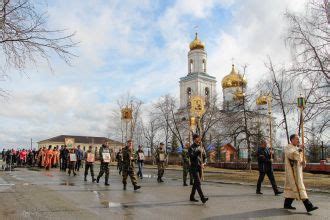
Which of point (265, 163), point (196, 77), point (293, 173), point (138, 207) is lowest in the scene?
point (138, 207)

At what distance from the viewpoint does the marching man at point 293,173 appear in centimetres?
1036

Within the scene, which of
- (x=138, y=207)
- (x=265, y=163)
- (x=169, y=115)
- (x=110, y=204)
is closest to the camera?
(x=138, y=207)

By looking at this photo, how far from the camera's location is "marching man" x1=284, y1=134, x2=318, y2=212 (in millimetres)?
10359

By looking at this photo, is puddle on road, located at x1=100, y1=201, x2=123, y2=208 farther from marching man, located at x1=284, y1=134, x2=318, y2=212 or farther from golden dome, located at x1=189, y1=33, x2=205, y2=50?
golden dome, located at x1=189, y1=33, x2=205, y2=50

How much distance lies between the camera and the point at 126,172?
15.9 m

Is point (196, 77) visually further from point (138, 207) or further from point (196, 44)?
point (138, 207)

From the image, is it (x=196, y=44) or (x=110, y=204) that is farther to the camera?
(x=196, y=44)

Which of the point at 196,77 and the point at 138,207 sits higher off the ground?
the point at 196,77

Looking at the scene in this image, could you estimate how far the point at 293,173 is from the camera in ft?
34.9

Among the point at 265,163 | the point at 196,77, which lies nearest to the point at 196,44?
the point at 196,77

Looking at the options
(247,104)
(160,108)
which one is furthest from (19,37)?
(160,108)

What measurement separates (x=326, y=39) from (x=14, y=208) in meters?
14.9

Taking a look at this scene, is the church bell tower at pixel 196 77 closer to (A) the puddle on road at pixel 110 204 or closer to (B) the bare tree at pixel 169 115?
(B) the bare tree at pixel 169 115

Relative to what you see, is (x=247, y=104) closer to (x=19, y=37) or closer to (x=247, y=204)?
(x=247, y=204)
